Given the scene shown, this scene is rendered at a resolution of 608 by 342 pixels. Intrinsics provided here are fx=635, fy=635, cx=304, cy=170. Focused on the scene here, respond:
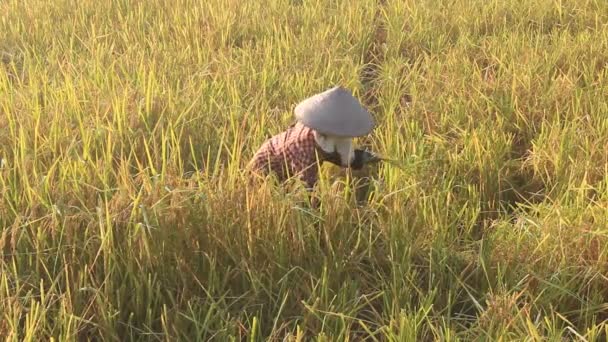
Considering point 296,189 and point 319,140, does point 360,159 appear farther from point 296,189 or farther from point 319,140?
point 296,189

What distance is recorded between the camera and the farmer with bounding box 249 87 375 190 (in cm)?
160

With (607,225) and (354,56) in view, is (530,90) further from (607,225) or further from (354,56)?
(607,225)

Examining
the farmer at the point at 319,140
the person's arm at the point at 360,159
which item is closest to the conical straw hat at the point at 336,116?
the farmer at the point at 319,140

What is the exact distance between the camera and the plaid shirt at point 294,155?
1.69 metres

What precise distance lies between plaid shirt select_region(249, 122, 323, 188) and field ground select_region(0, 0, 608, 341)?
86mm

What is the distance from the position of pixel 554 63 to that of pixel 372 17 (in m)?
1.05

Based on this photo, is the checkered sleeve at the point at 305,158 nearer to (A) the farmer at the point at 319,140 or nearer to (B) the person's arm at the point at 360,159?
(A) the farmer at the point at 319,140

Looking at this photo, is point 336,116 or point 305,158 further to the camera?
point 305,158

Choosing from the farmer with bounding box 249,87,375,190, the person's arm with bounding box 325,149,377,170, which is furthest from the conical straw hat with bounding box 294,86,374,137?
the person's arm with bounding box 325,149,377,170

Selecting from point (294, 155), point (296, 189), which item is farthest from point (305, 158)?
point (296, 189)

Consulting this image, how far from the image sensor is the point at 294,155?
67.0 inches

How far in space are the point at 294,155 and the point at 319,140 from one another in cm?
8

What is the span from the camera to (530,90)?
234 centimetres

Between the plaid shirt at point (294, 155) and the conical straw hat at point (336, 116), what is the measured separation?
2.9 inches
